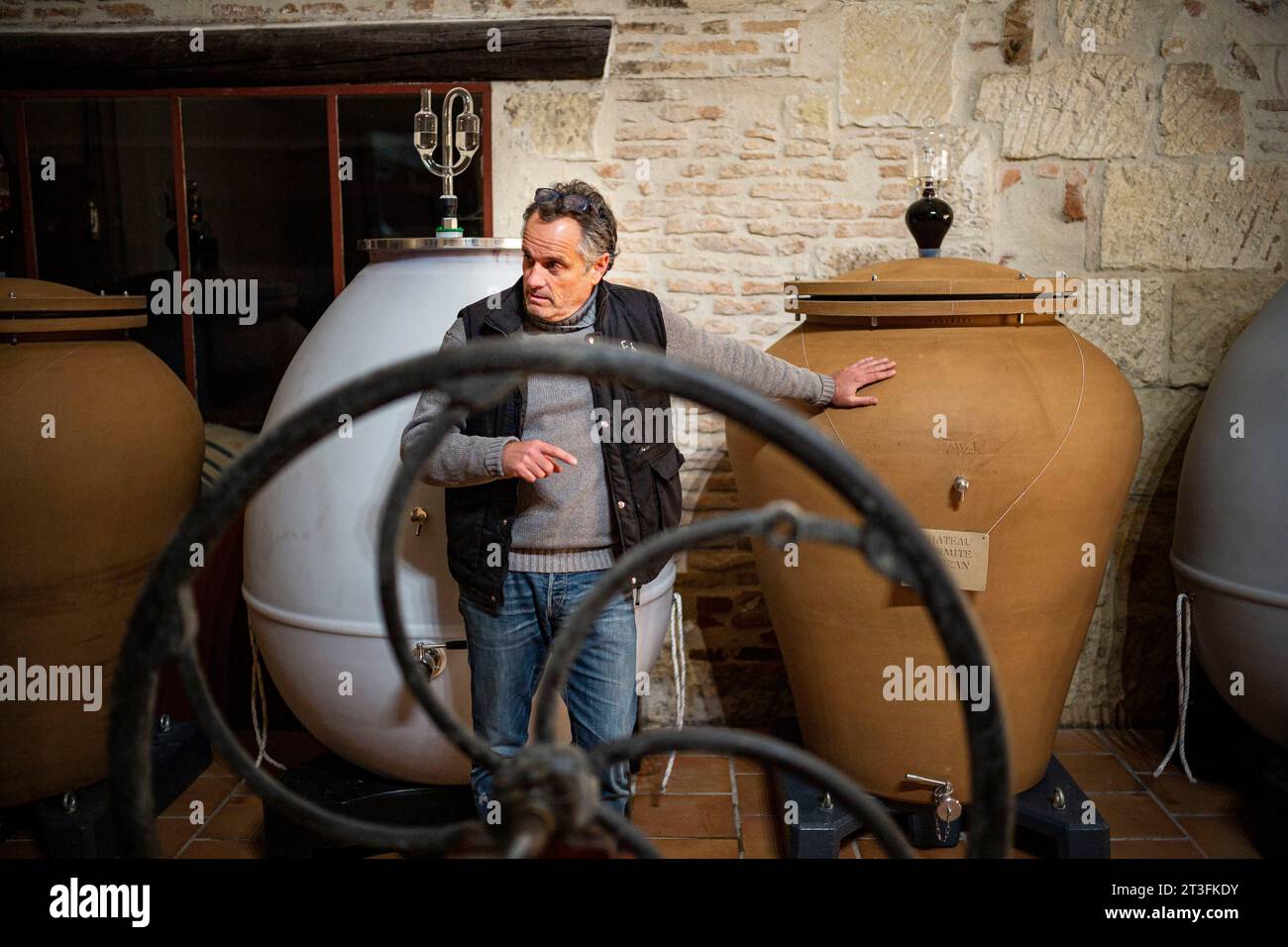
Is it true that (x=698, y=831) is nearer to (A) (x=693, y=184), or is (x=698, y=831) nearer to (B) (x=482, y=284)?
(B) (x=482, y=284)

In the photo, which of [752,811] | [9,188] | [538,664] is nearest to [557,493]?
[538,664]

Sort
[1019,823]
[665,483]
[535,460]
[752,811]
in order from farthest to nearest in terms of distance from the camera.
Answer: [752,811] → [1019,823] → [665,483] → [535,460]

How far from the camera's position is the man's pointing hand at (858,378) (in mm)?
2166

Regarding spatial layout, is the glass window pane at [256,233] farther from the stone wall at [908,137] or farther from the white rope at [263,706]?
the white rope at [263,706]

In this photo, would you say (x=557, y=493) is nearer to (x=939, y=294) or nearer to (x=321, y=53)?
(x=939, y=294)

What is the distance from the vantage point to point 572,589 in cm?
199

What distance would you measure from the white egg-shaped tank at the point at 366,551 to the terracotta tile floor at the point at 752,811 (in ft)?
1.66

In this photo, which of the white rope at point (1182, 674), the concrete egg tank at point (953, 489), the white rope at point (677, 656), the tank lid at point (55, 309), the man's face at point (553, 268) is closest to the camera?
the man's face at point (553, 268)

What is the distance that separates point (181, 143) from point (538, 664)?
1915mm

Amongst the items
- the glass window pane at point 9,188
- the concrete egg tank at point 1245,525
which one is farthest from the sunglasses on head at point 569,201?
the glass window pane at point 9,188

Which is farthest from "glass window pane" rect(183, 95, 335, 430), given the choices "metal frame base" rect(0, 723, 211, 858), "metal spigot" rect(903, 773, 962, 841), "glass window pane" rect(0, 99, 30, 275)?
"metal spigot" rect(903, 773, 962, 841)

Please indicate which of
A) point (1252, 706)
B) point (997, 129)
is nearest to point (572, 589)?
point (1252, 706)

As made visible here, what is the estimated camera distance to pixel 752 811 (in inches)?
106
